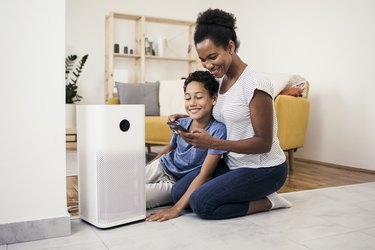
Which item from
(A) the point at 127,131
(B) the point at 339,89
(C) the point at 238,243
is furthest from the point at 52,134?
(B) the point at 339,89

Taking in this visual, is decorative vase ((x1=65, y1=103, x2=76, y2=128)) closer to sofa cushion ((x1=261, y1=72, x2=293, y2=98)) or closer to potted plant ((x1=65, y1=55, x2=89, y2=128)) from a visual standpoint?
potted plant ((x1=65, y1=55, x2=89, y2=128))

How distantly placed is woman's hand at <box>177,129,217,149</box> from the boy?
0.24 m

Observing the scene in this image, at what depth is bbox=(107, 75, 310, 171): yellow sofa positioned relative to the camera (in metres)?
3.03

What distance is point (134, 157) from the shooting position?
1684 millimetres

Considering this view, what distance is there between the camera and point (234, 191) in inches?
70.2

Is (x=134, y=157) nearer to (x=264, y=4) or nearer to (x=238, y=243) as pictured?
(x=238, y=243)

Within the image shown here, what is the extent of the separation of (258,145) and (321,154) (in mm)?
2249

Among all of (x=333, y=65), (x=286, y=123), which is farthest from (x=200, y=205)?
(x=333, y=65)

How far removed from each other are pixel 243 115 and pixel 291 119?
1.49 metres

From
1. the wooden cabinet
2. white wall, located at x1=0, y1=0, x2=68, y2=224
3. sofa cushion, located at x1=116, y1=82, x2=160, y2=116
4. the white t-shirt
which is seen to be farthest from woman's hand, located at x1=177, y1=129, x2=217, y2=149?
the wooden cabinet

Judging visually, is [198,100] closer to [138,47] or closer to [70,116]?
[70,116]

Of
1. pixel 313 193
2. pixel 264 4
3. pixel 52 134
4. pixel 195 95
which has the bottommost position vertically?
pixel 313 193

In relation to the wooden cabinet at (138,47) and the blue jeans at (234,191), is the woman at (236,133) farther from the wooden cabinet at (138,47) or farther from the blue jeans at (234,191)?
the wooden cabinet at (138,47)

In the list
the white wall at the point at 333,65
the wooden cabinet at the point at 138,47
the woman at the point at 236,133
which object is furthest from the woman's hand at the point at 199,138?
the wooden cabinet at the point at 138,47
